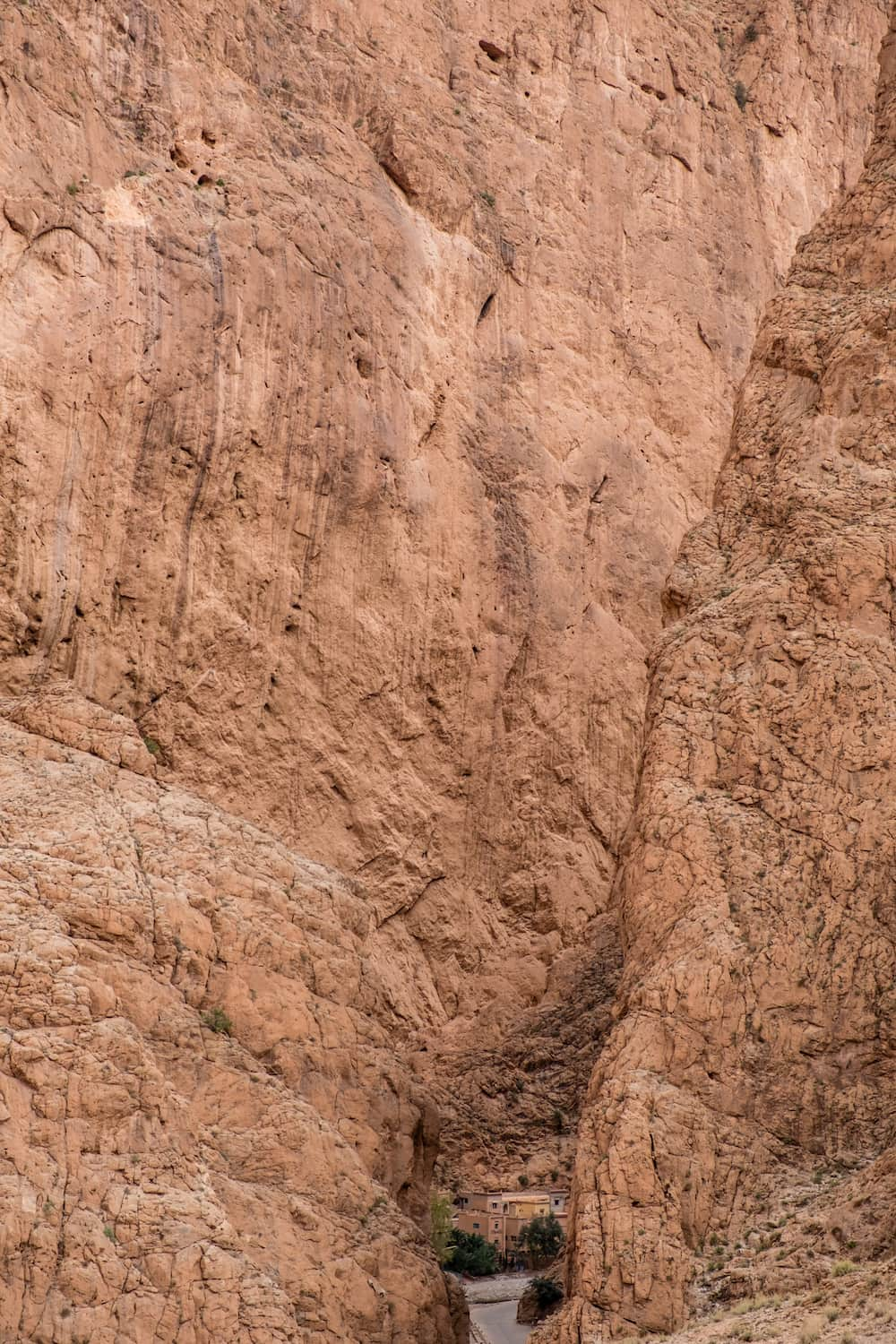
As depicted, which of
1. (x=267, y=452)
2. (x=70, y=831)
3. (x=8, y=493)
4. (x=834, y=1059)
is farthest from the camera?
(x=267, y=452)

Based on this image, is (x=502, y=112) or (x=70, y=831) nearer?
(x=70, y=831)

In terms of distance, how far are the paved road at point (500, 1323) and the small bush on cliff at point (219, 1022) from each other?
7020 mm

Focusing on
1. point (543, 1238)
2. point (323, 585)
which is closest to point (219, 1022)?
point (543, 1238)

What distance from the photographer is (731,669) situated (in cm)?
2955

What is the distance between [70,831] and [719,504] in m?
10.2

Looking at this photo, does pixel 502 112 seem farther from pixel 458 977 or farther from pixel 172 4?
pixel 458 977

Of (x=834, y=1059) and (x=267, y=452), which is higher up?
(x=267, y=452)

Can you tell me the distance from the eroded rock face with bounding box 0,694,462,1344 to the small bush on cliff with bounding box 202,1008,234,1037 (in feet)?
0.13

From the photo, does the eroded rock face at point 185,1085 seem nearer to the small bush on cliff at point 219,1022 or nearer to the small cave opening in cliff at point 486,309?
the small bush on cliff at point 219,1022

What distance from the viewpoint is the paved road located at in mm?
34847

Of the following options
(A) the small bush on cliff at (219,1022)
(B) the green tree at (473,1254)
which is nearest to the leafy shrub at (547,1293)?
(B) the green tree at (473,1254)

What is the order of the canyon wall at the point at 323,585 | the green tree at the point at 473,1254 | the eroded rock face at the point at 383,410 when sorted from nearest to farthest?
1. the canyon wall at the point at 323,585
2. the eroded rock face at the point at 383,410
3. the green tree at the point at 473,1254

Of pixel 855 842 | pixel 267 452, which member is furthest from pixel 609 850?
pixel 855 842

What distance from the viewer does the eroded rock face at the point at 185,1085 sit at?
27.0 meters
